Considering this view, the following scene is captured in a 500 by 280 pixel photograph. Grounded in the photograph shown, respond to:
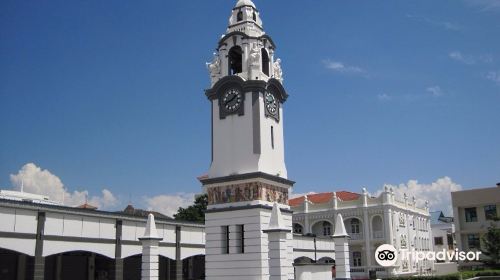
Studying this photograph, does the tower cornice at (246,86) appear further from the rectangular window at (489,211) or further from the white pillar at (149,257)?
the rectangular window at (489,211)

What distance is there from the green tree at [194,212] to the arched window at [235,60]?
118ft

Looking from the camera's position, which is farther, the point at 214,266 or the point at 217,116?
the point at 217,116

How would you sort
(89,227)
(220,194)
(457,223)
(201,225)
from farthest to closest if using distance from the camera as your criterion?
1. (457,223)
2. (201,225)
3. (89,227)
4. (220,194)

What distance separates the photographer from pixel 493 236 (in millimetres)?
52875

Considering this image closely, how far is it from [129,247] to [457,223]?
4513 centimetres

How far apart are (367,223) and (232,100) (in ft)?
130

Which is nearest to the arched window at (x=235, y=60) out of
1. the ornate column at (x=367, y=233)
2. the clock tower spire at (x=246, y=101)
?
the clock tower spire at (x=246, y=101)

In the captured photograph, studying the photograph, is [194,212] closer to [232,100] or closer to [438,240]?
[232,100]

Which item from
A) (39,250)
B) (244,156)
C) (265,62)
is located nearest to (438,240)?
(265,62)

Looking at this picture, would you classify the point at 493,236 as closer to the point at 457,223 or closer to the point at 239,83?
the point at 457,223

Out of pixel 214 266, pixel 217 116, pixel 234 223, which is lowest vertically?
pixel 214 266

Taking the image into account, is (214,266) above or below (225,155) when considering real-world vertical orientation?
below

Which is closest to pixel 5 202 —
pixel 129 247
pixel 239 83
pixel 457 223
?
pixel 129 247

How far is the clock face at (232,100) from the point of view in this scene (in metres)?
29.7
